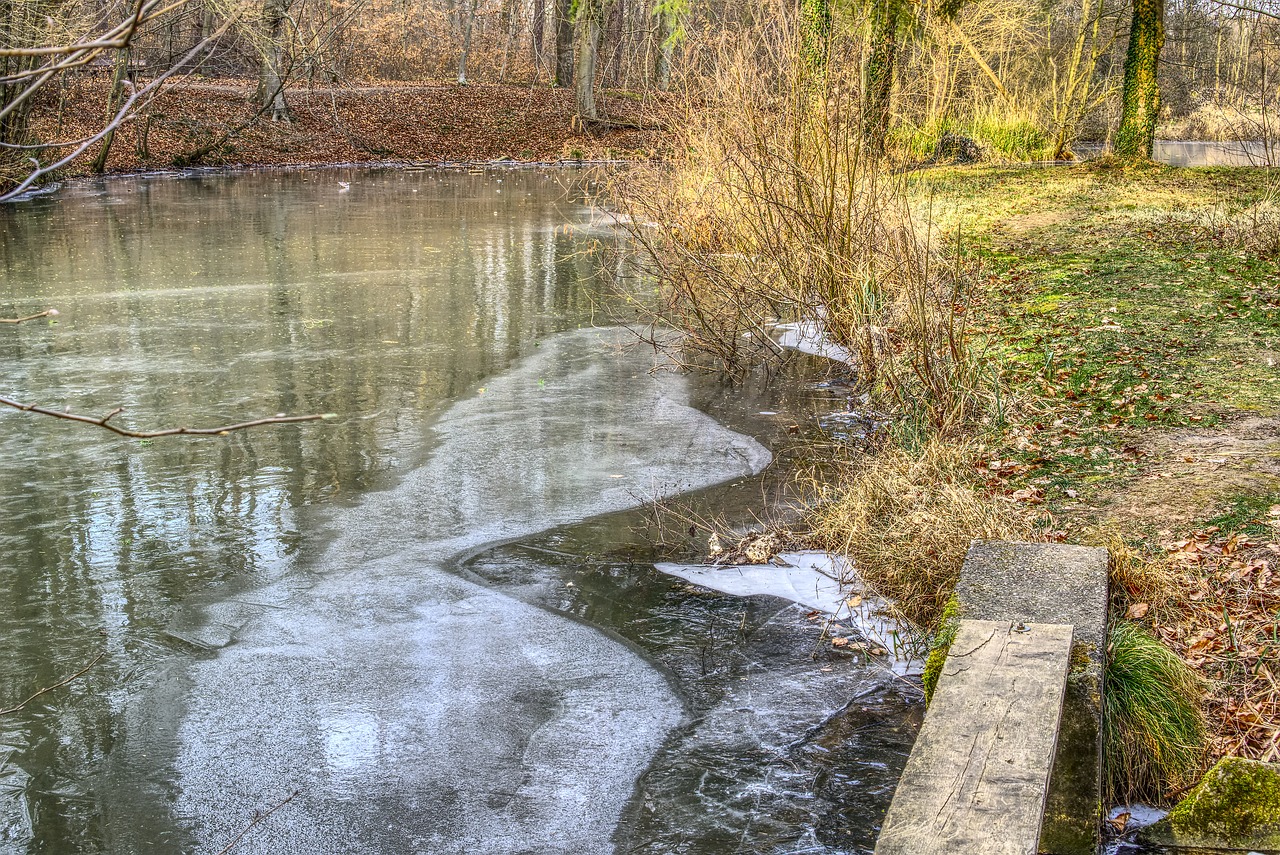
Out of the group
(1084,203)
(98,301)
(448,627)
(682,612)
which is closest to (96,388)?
(98,301)

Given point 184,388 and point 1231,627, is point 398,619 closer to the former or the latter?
point 1231,627

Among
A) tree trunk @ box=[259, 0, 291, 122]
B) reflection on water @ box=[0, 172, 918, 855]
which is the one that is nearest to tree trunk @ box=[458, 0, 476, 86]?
tree trunk @ box=[259, 0, 291, 122]

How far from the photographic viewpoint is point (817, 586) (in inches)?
236

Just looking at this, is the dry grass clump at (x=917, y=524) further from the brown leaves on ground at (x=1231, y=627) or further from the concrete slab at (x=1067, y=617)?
the brown leaves on ground at (x=1231, y=627)

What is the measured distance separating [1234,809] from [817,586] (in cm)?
267

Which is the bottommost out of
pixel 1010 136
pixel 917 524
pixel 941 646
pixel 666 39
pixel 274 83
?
pixel 941 646

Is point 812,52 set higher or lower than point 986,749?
higher

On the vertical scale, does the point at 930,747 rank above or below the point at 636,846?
above

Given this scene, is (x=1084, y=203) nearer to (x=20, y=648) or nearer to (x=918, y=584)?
(x=918, y=584)

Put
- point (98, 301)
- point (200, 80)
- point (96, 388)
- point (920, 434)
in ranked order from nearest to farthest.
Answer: point (920, 434), point (96, 388), point (98, 301), point (200, 80)

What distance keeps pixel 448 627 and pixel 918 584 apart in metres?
2.16

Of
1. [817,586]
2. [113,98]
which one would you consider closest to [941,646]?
[817,586]

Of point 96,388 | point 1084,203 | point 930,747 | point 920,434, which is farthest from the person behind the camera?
point 1084,203

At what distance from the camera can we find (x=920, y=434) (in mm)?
7730
